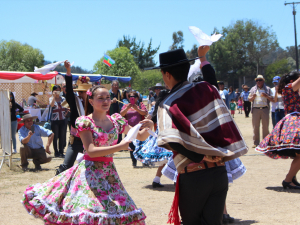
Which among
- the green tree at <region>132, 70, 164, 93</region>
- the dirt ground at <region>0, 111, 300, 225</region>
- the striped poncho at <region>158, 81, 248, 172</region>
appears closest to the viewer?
the striped poncho at <region>158, 81, 248, 172</region>

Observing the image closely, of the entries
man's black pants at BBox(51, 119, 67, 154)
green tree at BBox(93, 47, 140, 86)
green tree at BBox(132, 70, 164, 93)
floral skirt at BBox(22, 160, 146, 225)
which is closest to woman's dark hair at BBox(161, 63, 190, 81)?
floral skirt at BBox(22, 160, 146, 225)

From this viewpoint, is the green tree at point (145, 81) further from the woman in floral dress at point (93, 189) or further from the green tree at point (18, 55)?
the woman in floral dress at point (93, 189)

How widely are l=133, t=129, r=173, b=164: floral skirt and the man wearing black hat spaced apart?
361cm

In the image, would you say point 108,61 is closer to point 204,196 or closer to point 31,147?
point 31,147

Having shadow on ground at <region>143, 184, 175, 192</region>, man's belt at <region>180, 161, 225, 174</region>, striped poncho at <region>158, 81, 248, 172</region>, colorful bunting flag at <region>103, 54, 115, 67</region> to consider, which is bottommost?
shadow on ground at <region>143, 184, 175, 192</region>

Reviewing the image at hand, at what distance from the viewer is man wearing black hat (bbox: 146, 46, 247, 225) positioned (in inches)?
94.5

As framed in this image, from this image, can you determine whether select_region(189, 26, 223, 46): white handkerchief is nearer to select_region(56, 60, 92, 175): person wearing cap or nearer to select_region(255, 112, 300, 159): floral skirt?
select_region(56, 60, 92, 175): person wearing cap

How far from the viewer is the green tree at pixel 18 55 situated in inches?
2480

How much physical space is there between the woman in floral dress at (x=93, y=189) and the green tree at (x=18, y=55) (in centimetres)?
6310

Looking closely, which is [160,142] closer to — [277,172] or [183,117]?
[183,117]

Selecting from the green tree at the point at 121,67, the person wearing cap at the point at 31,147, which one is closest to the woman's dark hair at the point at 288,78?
the person wearing cap at the point at 31,147

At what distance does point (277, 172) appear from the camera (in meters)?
7.76

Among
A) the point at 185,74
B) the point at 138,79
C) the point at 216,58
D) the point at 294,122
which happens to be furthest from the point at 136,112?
the point at 216,58

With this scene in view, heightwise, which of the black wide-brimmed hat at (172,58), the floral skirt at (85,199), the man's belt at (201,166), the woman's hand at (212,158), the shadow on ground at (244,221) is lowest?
the shadow on ground at (244,221)
